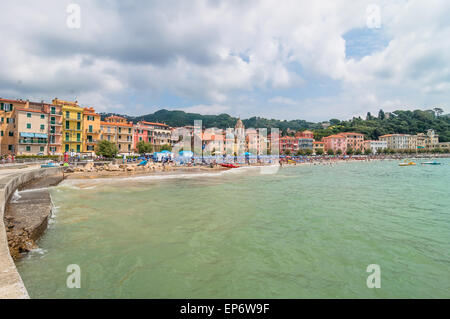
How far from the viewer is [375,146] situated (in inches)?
4751

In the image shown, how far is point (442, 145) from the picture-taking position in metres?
134

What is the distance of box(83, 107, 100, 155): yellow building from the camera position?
48.2 meters

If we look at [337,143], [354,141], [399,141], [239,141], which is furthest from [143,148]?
[399,141]

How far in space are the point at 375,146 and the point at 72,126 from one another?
131m

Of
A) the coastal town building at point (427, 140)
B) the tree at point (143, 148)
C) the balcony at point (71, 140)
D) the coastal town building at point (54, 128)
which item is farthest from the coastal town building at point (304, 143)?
the coastal town building at point (54, 128)

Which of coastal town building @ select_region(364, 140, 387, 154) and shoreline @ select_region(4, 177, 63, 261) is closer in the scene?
shoreline @ select_region(4, 177, 63, 261)

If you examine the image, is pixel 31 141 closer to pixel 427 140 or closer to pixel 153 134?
pixel 153 134

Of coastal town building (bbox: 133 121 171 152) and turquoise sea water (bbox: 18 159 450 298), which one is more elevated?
coastal town building (bbox: 133 121 171 152)

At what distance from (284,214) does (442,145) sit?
171778 mm

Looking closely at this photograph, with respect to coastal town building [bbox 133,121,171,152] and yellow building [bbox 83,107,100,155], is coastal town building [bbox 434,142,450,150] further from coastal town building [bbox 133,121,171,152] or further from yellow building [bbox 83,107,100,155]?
yellow building [bbox 83,107,100,155]

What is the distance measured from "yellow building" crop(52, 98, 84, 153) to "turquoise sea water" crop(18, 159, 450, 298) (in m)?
39.4

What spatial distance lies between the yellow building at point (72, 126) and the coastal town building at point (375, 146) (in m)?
123

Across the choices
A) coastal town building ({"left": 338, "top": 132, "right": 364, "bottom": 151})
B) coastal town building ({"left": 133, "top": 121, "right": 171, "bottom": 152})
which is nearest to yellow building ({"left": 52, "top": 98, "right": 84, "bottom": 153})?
coastal town building ({"left": 133, "top": 121, "right": 171, "bottom": 152})
